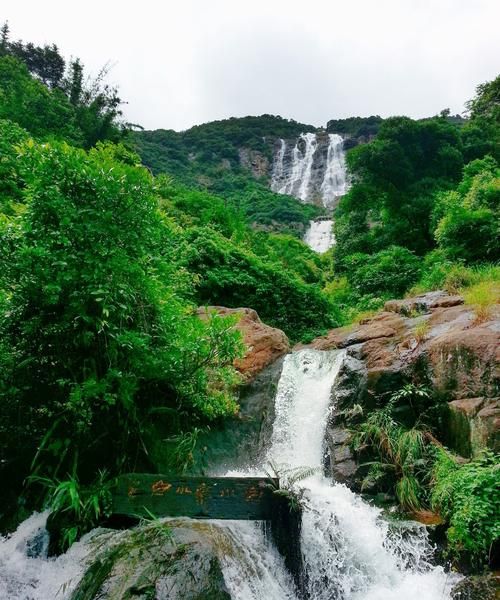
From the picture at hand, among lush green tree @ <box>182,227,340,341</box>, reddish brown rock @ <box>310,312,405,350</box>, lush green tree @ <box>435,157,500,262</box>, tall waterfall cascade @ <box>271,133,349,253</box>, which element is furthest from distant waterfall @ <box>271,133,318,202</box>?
reddish brown rock @ <box>310,312,405,350</box>

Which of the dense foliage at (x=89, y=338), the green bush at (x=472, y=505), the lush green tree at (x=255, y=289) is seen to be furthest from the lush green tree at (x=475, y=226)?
the dense foliage at (x=89, y=338)

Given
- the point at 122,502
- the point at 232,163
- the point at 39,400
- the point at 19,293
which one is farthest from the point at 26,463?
the point at 232,163

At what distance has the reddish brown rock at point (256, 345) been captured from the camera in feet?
32.4

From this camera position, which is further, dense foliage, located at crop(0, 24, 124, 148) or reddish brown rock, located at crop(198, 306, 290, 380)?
dense foliage, located at crop(0, 24, 124, 148)

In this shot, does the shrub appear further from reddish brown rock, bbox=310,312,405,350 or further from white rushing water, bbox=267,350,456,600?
white rushing water, bbox=267,350,456,600

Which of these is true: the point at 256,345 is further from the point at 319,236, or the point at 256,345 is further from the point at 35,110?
the point at 319,236

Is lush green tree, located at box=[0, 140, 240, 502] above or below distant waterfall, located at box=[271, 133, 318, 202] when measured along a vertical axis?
below

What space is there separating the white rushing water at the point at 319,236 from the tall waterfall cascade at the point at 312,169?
20.0 ft

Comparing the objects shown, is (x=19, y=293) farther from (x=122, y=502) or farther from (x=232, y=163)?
(x=232, y=163)

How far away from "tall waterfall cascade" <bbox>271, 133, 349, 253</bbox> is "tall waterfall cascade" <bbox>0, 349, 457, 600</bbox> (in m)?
38.8

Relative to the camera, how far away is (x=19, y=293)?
204 inches

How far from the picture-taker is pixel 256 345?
1042 cm

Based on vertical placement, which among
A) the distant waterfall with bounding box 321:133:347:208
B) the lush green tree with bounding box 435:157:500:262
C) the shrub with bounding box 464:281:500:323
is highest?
the distant waterfall with bounding box 321:133:347:208

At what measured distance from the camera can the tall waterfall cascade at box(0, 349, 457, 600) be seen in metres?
4.82
